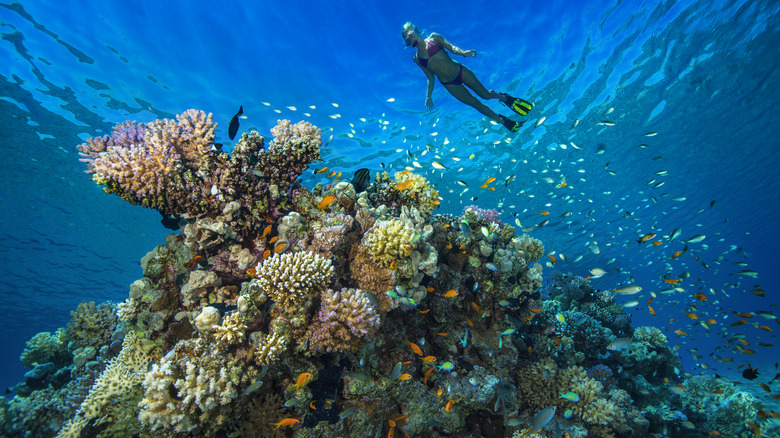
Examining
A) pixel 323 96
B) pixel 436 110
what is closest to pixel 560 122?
pixel 436 110

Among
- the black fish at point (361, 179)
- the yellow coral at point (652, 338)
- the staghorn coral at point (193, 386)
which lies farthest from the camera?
the yellow coral at point (652, 338)

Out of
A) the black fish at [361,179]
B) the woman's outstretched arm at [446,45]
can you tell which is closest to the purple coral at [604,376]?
the black fish at [361,179]

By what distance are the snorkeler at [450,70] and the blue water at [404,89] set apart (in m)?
1.86

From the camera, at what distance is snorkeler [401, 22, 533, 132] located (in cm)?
740

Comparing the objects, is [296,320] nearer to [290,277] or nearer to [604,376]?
[290,277]

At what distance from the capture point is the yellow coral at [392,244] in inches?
173

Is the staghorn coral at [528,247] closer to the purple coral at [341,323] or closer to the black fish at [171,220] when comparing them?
the purple coral at [341,323]

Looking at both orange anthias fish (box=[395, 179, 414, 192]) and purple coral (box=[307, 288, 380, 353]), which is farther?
orange anthias fish (box=[395, 179, 414, 192])

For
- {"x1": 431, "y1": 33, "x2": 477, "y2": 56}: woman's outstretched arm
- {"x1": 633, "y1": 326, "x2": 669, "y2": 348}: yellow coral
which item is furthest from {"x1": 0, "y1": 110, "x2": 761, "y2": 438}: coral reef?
{"x1": 431, "y1": 33, "x2": 477, "y2": 56}: woman's outstretched arm

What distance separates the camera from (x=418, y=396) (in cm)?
450

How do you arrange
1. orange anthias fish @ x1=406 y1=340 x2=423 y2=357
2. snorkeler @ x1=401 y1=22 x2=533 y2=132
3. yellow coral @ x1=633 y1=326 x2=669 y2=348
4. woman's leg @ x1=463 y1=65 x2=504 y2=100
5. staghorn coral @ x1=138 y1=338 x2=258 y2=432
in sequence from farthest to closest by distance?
yellow coral @ x1=633 y1=326 x2=669 y2=348, woman's leg @ x1=463 y1=65 x2=504 y2=100, snorkeler @ x1=401 y1=22 x2=533 y2=132, orange anthias fish @ x1=406 y1=340 x2=423 y2=357, staghorn coral @ x1=138 y1=338 x2=258 y2=432

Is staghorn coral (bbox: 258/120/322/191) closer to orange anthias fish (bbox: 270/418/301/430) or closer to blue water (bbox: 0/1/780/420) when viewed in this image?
orange anthias fish (bbox: 270/418/301/430)

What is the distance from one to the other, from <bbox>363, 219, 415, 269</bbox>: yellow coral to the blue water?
5845 mm

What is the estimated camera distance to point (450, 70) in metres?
8.10
